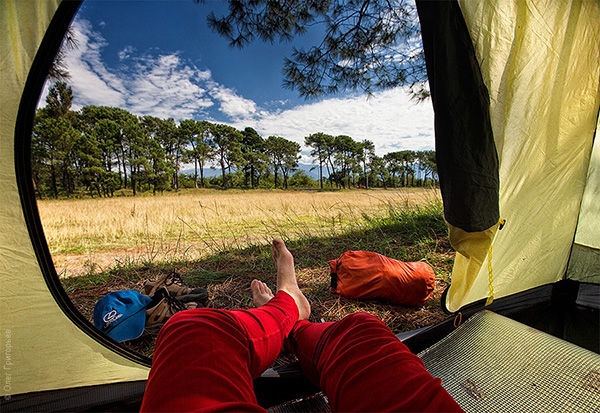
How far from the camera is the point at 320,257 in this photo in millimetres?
2801

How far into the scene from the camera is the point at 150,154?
16.0m

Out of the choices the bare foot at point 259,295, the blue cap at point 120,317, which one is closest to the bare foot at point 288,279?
the bare foot at point 259,295

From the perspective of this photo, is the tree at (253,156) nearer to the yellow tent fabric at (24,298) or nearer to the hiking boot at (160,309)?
the hiking boot at (160,309)

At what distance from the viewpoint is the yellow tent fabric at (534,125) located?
99cm

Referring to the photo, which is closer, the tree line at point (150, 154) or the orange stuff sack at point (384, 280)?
the orange stuff sack at point (384, 280)

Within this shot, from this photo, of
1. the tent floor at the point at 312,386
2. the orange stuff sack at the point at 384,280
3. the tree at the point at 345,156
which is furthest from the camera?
the tree at the point at 345,156

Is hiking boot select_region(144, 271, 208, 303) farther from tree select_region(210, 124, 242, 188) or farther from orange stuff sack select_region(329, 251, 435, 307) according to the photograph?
tree select_region(210, 124, 242, 188)

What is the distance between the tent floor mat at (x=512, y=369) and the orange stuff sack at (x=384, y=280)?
0.44 m

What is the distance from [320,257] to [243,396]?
2282mm


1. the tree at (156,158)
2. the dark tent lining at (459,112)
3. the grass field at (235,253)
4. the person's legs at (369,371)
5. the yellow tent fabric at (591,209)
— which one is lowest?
the grass field at (235,253)

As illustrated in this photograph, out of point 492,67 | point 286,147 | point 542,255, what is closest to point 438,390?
point 492,67

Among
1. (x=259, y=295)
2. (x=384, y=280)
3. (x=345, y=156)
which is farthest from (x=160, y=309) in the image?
(x=345, y=156)

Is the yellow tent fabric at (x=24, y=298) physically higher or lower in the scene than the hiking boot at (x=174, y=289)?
→ higher

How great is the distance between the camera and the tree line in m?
9.42
